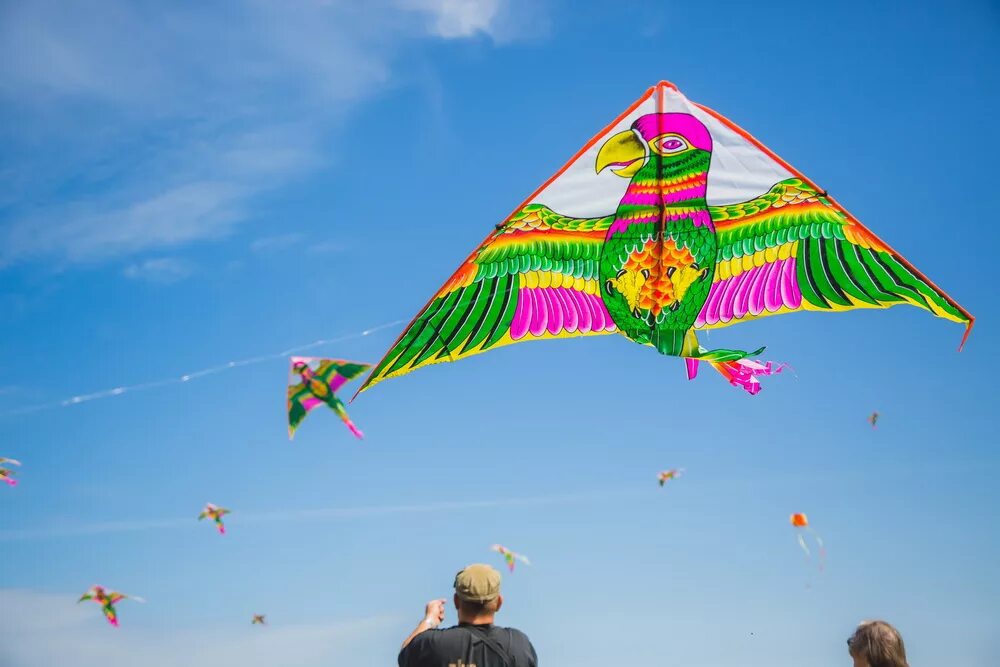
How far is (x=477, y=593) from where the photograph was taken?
335 cm

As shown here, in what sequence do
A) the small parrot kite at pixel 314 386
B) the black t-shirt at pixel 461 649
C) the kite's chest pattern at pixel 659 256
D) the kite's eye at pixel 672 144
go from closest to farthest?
the black t-shirt at pixel 461 649, the small parrot kite at pixel 314 386, the kite's eye at pixel 672 144, the kite's chest pattern at pixel 659 256

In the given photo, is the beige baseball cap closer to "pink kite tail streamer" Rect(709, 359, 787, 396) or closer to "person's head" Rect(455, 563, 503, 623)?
"person's head" Rect(455, 563, 503, 623)

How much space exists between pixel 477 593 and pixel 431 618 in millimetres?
278

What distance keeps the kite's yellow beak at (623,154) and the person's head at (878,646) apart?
452cm

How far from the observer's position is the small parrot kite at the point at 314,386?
239 inches

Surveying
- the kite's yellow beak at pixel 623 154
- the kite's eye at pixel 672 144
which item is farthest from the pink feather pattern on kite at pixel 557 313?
the kite's eye at pixel 672 144

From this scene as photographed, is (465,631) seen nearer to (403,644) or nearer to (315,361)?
(403,644)

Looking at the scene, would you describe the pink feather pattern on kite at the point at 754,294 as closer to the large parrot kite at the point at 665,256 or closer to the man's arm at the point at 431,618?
the large parrot kite at the point at 665,256

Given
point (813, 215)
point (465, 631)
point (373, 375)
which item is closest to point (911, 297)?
point (813, 215)

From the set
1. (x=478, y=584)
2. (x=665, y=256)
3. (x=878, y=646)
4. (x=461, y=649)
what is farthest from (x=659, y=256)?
(x=461, y=649)

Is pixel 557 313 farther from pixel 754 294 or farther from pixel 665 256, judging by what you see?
pixel 754 294

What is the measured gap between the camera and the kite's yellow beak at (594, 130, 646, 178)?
724cm

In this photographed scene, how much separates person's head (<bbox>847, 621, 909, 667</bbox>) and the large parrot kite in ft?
14.0

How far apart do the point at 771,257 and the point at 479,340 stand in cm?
239
